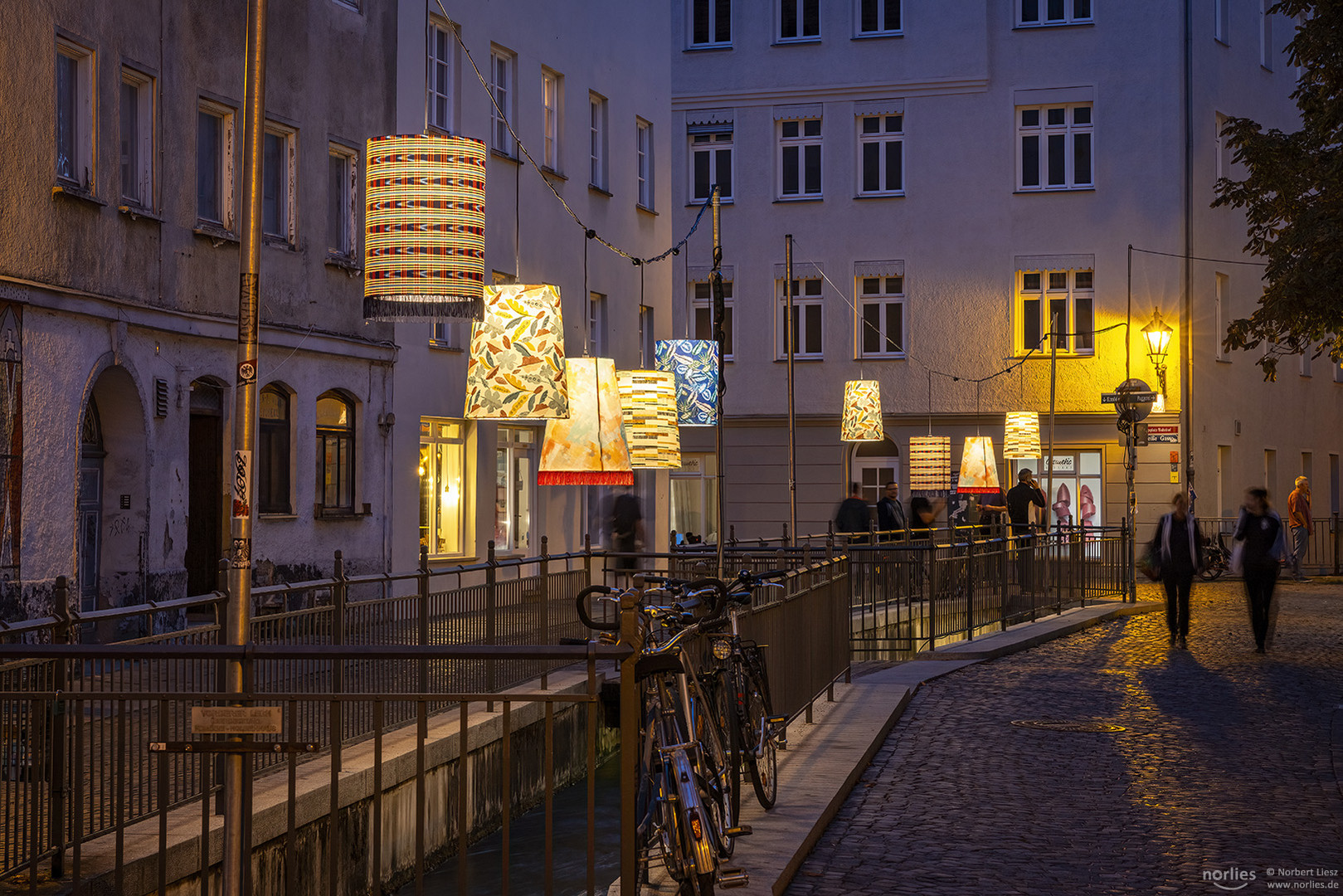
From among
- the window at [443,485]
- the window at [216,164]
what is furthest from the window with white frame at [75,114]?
the window at [443,485]

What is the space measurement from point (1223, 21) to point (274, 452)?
29.2 m

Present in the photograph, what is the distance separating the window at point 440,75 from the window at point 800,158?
1901 cm

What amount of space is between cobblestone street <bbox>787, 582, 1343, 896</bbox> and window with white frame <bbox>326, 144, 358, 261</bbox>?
10011 millimetres

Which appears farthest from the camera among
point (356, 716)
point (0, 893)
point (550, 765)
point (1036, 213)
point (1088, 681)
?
point (1036, 213)

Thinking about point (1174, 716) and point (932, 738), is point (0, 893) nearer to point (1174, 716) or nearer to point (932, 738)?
point (932, 738)

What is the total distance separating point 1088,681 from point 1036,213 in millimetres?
26393

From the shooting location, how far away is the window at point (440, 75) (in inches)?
978

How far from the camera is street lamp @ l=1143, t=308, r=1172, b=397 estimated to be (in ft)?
122

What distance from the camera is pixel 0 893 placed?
23.4 feet

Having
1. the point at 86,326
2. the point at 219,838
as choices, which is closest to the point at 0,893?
the point at 219,838

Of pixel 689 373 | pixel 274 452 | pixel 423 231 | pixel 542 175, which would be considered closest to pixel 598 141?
pixel 689 373

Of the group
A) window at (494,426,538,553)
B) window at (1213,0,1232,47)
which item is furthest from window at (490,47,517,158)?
window at (1213,0,1232,47)

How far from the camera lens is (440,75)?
82.4 feet

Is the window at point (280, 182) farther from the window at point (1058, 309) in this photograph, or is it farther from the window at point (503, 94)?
the window at point (1058, 309)
